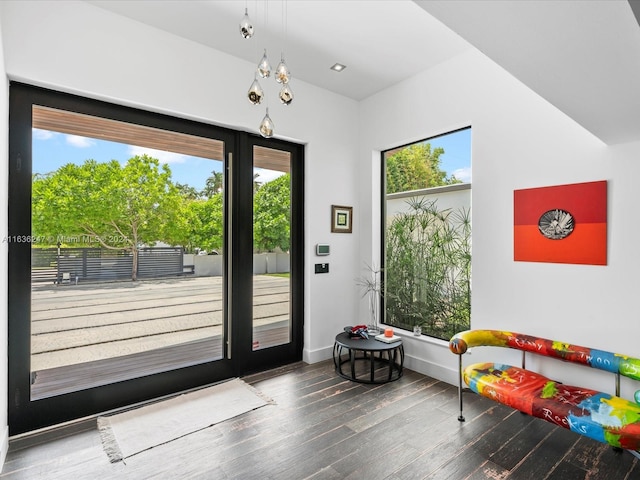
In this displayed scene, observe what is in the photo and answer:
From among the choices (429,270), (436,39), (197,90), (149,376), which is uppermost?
(436,39)

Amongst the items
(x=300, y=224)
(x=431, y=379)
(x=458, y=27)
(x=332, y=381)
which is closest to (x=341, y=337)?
(x=332, y=381)

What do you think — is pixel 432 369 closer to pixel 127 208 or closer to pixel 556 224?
pixel 556 224

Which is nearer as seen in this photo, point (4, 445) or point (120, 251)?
point (4, 445)

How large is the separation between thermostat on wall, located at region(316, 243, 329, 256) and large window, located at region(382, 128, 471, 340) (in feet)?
2.46

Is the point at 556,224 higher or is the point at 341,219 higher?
the point at 341,219

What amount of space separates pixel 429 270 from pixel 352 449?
2004mm

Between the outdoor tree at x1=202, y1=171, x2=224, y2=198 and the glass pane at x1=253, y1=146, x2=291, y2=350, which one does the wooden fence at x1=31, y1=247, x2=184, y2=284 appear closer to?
the outdoor tree at x1=202, y1=171, x2=224, y2=198

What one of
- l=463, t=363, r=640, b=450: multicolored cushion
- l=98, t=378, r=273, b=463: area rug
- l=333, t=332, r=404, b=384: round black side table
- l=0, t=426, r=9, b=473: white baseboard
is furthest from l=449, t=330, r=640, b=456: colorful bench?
l=0, t=426, r=9, b=473: white baseboard

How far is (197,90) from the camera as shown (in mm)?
Answer: 3014

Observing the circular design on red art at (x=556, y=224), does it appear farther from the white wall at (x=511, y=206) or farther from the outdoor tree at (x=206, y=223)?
the outdoor tree at (x=206, y=223)

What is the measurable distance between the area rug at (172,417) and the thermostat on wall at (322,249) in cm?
157

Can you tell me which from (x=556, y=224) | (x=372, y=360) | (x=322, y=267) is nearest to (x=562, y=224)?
(x=556, y=224)

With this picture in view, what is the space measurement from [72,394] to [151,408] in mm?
579

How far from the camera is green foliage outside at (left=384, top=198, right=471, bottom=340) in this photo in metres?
3.35
